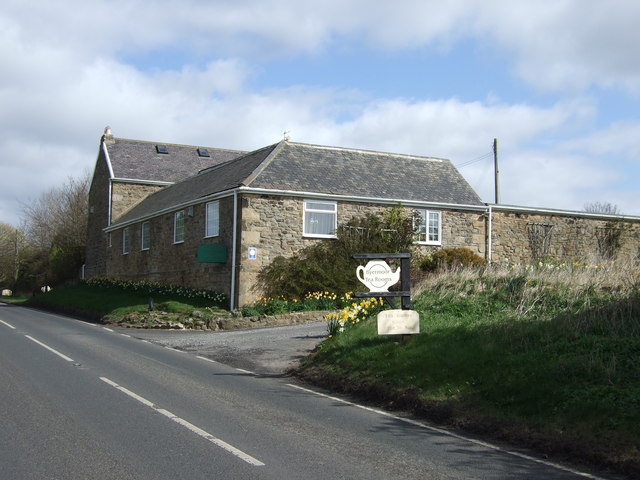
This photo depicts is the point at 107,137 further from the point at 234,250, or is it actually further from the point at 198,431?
the point at 198,431

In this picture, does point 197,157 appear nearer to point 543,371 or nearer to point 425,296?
point 425,296

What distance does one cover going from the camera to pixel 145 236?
35062mm

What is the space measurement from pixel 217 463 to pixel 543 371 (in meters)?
4.65

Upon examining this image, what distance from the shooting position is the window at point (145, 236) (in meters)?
34.6

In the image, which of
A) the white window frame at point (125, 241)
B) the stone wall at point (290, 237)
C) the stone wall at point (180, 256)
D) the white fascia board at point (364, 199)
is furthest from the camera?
the white window frame at point (125, 241)

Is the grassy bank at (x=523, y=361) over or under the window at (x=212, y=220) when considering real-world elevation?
under

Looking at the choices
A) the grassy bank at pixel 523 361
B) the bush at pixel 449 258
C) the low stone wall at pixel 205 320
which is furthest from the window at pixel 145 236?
the grassy bank at pixel 523 361

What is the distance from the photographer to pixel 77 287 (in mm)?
40875

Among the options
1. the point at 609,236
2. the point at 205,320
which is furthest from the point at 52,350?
the point at 609,236

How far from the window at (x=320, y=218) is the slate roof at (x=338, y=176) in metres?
0.53

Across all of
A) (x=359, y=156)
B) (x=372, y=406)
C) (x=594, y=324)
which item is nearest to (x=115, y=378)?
(x=372, y=406)

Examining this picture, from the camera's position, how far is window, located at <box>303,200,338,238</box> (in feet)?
87.9

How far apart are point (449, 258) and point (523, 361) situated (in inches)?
710

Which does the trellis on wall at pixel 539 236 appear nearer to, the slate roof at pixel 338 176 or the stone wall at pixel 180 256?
the slate roof at pixel 338 176
